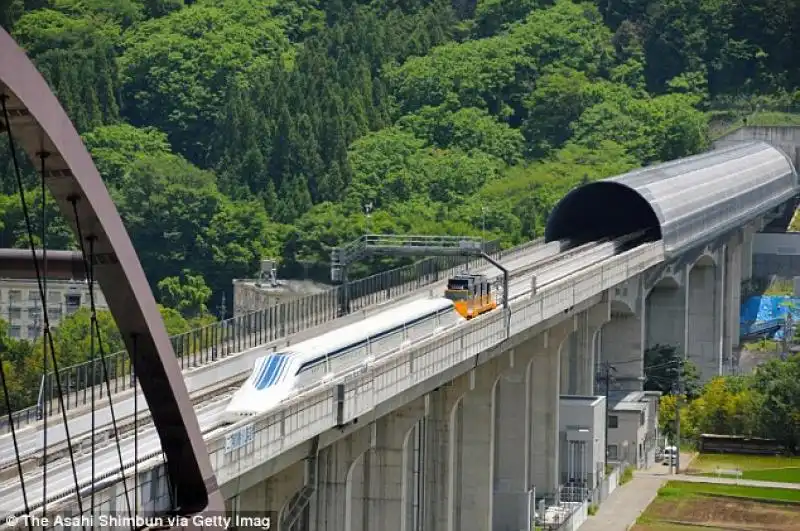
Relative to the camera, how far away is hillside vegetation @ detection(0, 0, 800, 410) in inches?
4412

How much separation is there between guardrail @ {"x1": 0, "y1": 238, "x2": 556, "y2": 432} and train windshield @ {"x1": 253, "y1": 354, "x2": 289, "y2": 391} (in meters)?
1.84

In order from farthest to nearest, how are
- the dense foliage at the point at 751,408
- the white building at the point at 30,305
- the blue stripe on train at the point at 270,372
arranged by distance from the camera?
1. the white building at the point at 30,305
2. the dense foliage at the point at 751,408
3. the blue stripe on train at the point at 270,372

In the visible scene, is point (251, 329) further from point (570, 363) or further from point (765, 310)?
point (765, 310)

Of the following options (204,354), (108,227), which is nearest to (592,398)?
(204,354)

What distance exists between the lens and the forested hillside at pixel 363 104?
368 ft

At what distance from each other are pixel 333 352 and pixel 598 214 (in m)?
46.0

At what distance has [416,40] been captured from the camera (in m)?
149

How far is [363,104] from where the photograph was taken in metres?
132

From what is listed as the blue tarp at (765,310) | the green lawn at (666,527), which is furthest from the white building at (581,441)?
the blue tarp at (765,310)

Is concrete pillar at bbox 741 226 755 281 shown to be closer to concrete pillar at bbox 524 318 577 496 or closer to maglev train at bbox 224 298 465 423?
concrete pillar at bbox 524 318 577 496

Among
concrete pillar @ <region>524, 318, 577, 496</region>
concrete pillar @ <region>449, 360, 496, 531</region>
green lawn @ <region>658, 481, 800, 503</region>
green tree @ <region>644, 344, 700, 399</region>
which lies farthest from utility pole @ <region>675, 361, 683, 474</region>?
concrete pillar @ <region>449, 360, 496, 531</region>

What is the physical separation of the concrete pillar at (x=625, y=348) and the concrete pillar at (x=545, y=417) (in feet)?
49.6

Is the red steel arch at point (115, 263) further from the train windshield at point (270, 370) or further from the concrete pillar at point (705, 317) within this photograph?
the concrete pillar at point (705, 317)

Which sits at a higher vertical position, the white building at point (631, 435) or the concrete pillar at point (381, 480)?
the concrete pillar at point (381, 480)
